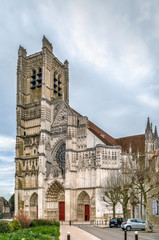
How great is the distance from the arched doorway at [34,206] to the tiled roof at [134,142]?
15.6m

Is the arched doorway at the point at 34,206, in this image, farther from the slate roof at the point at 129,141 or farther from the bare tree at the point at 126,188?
the bare tree at the point at 126,188

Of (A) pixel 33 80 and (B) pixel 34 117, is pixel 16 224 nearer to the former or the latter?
(B) pixel 34 117

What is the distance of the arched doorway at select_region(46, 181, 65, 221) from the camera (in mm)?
41531

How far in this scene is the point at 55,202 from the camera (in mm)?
42156

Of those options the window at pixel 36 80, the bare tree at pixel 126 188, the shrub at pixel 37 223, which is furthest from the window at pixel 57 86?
the shrub at pixel 37 223

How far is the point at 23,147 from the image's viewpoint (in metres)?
45.7

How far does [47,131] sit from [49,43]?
15491 mm

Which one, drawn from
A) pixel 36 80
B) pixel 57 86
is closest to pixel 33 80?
pixel 36 80

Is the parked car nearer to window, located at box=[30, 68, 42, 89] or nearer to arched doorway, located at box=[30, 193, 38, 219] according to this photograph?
arched doorway, located at box=[30, 193, 38, 219]

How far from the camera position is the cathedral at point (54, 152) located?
39.1 metres

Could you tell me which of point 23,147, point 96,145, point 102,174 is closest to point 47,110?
point 23,147

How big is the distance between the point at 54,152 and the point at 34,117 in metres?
6.52

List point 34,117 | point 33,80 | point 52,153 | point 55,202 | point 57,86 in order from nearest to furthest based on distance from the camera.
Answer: point 55,202, point 52,153, point 34,117, point 33,80, point 57,86

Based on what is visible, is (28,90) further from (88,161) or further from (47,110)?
(88,161)
